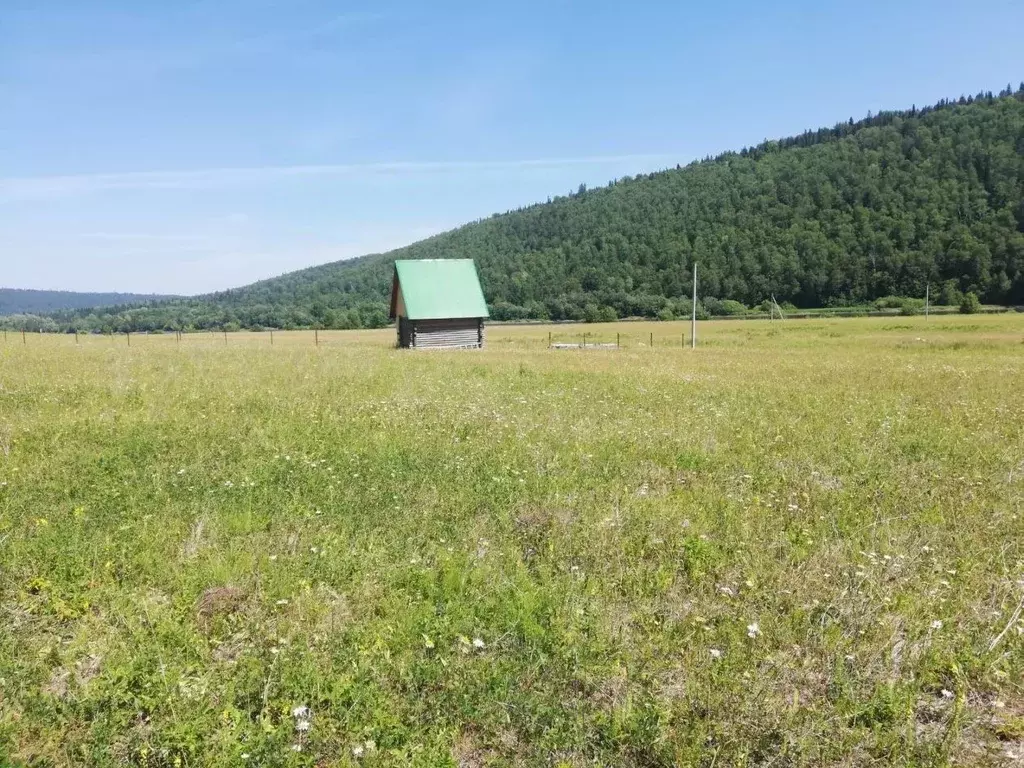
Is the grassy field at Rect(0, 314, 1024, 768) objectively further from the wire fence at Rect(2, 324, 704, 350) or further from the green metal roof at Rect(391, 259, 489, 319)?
the green metal roof at Rect(391, 259, 489, 319)

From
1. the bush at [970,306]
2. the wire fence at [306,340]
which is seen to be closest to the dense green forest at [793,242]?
the bush at [970,306]

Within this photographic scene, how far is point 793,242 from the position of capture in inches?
5738

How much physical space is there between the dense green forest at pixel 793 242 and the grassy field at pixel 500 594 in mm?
102807

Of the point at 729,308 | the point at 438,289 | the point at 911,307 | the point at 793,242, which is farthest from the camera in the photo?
the point at 793,242

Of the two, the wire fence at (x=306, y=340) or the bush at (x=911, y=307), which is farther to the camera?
the bush at (x=911, y=307)

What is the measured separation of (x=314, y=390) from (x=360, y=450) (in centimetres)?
659

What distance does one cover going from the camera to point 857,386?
1898 cm

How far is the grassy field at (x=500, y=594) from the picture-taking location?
4008 millimetres

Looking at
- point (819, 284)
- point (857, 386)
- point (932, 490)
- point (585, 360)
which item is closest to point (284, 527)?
point (932, 490)

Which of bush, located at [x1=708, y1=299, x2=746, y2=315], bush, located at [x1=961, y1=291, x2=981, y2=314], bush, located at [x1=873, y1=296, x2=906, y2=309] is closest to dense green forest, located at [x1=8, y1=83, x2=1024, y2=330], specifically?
bush, located at [x1=708, y1=299, x2=746, y2=315]

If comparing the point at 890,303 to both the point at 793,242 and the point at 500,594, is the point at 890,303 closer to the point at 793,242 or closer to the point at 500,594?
the point at 793,242

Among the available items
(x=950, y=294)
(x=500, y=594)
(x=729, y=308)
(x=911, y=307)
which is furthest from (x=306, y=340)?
(x=950, y=294)

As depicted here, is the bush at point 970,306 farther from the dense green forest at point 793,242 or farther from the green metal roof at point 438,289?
the green metal roof at point 438,289

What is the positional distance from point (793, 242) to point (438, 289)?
12711cm
